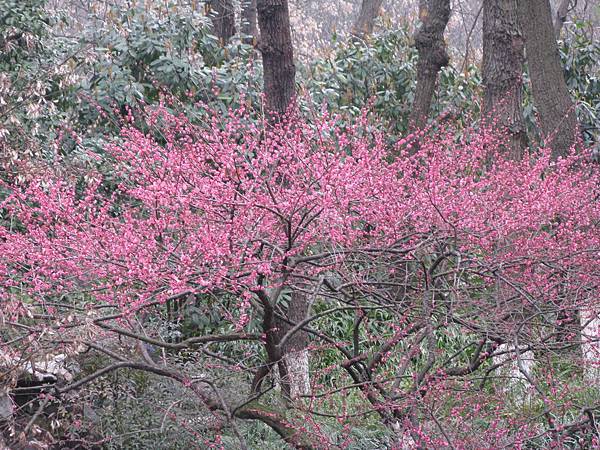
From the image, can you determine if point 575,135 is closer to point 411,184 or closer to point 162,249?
point 411,184

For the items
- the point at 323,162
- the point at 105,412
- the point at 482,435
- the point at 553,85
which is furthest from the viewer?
the point at 553,85

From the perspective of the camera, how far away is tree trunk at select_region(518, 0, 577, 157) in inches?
299

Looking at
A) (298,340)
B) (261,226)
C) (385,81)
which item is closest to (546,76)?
(385,81)

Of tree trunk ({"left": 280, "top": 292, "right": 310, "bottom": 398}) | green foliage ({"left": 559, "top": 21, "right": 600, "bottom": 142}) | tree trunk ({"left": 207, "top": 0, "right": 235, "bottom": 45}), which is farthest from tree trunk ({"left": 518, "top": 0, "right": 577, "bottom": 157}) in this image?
tree trunk ({"left": 207, "top": 0, "right": 235, "bottom": 45})

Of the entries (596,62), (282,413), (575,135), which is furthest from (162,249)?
(596,62)

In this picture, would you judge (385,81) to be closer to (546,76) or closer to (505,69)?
(546,76)

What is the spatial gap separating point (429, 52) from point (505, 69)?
49.0 inches

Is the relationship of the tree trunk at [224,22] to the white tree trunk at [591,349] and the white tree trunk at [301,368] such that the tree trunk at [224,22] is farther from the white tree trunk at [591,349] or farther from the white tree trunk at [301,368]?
the white tree trunk at [591,349]

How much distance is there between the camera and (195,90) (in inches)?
331

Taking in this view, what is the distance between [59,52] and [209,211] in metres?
5.69

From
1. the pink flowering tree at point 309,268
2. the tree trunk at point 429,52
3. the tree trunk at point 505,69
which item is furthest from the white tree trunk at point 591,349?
the tree trunk at point 429,52

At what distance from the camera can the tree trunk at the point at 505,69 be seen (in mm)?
7160

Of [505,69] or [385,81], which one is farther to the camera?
[385,81]

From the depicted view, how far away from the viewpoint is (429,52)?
830 centimetres
